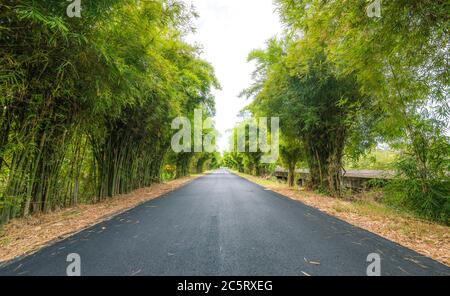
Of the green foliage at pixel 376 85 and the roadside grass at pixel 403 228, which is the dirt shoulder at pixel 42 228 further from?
the green foliage at pixel 376 85

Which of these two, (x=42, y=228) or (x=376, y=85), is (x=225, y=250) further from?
(x=376, y=85)

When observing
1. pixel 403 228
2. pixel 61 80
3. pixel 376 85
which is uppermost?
pixel 376 85

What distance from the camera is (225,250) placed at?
7.31 ft

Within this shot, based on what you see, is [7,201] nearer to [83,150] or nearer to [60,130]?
[60,130]

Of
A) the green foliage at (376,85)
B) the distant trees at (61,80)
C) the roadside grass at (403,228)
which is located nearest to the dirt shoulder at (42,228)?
the distant trees at (61,80)

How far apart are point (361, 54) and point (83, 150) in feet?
17.2

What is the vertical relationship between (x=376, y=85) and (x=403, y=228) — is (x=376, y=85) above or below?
above

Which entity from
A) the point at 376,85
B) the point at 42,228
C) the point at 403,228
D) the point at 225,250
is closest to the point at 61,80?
the point at 42,228

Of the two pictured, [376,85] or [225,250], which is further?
[376,85]

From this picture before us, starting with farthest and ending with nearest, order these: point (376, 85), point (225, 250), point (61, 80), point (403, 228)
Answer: point (376, 85)
point (403, 228)
point (61, 80)
point (225, 250)

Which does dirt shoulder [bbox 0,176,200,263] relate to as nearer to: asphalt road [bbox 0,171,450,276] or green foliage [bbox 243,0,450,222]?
asphalt road [bbox 0,171,450,276]

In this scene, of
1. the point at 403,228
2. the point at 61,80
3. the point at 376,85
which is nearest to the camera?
the point at 61,80

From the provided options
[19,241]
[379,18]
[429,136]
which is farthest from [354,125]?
[19,241]

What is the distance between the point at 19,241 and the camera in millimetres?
2447
